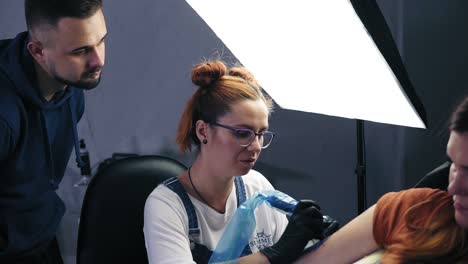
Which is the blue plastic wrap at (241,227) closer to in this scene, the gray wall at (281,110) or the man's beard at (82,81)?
the man's beard at (82,81)

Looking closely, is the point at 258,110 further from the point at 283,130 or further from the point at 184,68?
the point at 184,68

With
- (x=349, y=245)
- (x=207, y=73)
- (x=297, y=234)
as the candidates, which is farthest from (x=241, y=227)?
(x=207, y=73)

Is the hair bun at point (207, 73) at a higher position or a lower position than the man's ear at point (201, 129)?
higher

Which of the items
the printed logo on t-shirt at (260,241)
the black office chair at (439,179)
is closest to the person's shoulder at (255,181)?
the printed logo on t-shirt at (260,241)

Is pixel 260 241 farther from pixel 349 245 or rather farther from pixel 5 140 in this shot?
pixel 5 140

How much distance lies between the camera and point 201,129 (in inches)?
54.8

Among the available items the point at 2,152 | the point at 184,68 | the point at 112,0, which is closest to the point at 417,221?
the point at 2,152

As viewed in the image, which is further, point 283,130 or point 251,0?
point 283,130

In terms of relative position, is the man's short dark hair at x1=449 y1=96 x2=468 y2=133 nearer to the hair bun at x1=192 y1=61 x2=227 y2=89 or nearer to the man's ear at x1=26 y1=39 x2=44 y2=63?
the hair bun at x1=192 y1=61 x2=227 y2=89

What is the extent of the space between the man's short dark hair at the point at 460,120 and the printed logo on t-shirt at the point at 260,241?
589 millimetres

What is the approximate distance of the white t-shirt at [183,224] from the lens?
49.5 inches

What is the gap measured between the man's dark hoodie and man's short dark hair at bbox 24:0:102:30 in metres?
0.11

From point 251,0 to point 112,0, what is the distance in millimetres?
1314

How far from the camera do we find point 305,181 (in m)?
2.19
